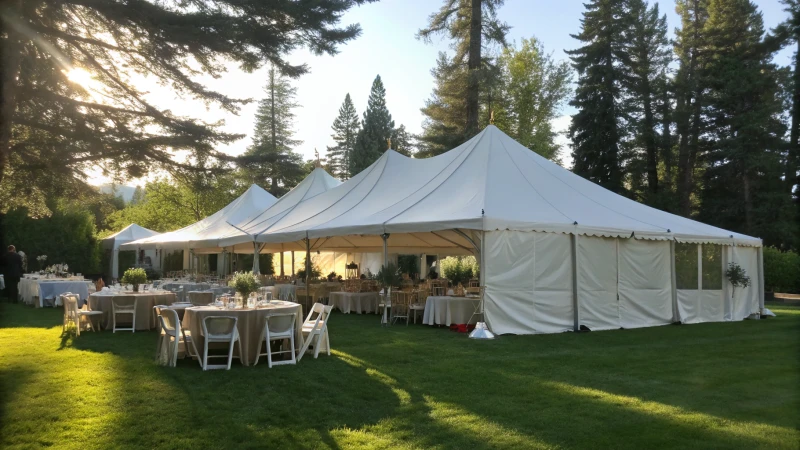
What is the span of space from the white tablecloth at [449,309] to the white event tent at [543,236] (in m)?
1.06

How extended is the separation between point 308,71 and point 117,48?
7.47ft

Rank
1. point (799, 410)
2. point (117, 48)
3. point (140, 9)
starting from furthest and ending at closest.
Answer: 1. point (117, 48)
2. point (140, 9)
3. point (799, 410)

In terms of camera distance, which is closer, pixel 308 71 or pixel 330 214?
pixel 308 71

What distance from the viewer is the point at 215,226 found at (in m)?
18.9

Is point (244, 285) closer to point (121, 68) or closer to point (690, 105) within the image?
point (121, 68)

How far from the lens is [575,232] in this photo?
10.5 meters

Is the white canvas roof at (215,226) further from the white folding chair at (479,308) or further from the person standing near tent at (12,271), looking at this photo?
the white folding chair at (479,308)

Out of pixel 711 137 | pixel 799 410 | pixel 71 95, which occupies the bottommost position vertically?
pixel 799 410

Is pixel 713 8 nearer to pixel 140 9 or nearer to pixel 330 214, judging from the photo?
pixel 330 214

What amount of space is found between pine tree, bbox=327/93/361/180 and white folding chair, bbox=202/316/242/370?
41152 millimetres

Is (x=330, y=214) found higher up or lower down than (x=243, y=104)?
lower down

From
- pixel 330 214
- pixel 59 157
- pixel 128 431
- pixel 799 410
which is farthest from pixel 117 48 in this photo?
pixel 799 410

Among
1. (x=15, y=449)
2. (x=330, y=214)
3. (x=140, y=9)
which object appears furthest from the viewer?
(x=330, y=214)

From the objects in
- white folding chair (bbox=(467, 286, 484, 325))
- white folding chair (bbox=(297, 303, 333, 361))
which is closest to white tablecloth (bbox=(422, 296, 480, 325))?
white folding chair (bbox=(467, 286, 484, 325))
